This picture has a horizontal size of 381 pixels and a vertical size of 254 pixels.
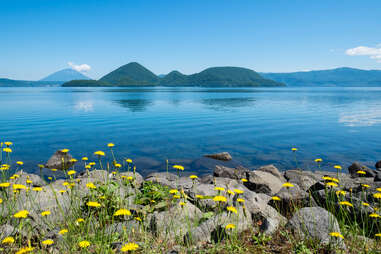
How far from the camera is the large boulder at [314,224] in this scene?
184 inches

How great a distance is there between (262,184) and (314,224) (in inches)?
206

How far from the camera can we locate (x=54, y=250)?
14.6 feet

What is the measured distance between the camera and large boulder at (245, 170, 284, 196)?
1004 cm

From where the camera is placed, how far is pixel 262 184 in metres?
10.1

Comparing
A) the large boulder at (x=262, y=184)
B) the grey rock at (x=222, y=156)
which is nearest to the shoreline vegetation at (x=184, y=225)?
the large boulder at (x=262, y=184)

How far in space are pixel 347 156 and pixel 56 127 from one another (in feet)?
97.8

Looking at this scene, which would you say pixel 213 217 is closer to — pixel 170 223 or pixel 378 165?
pixel 170 223

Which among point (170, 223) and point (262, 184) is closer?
point (170, 223)

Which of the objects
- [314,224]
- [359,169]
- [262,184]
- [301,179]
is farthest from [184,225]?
[359,169]

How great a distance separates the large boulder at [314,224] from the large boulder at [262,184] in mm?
4706

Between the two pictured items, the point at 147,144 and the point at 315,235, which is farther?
the point at 147,144

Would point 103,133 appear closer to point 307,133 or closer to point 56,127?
point 56,127

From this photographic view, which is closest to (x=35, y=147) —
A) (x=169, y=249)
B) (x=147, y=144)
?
(x=147, y=144)

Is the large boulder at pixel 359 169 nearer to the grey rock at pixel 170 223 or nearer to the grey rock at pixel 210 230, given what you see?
the grey rock at pixel 210 230
